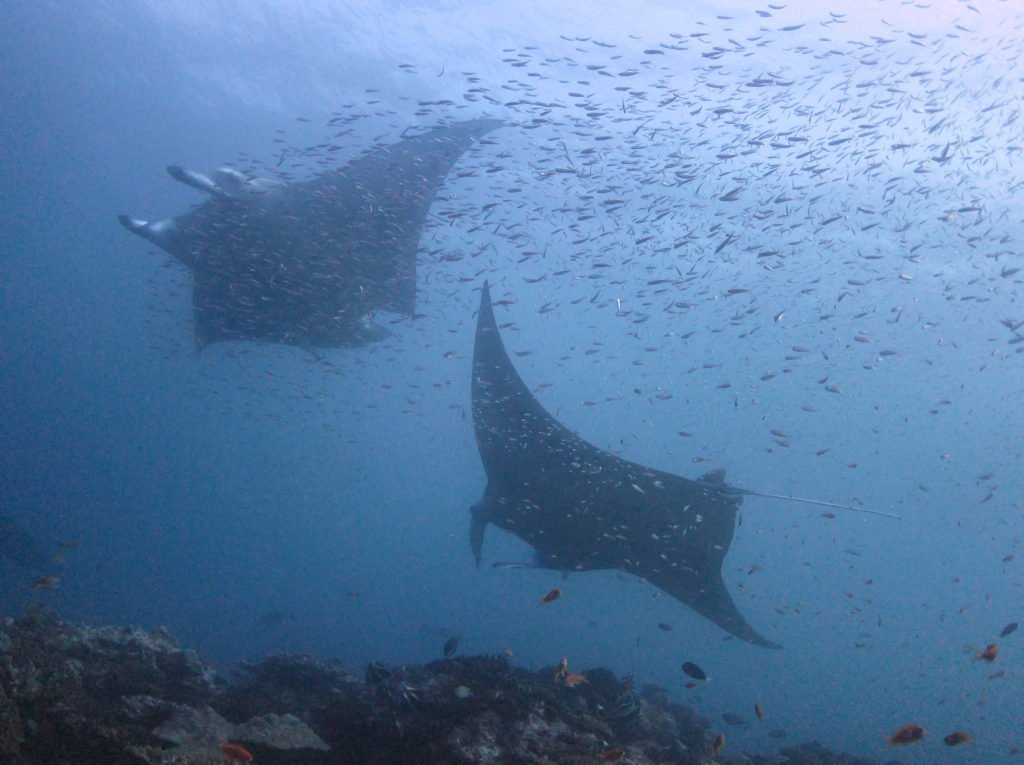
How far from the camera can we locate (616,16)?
61.1 ft

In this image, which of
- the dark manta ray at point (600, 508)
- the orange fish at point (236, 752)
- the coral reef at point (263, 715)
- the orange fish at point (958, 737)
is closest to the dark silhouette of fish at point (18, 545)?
the coral reef at point (263, 715)

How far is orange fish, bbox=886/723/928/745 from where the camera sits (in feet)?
18.4

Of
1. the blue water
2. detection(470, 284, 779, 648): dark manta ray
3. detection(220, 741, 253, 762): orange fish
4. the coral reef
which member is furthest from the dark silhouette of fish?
detection(220, 741, 253, 762): orange fish

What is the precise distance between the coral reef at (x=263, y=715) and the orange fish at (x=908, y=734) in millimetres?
1798

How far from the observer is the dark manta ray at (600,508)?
26.3 ft

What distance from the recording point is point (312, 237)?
10594 mm

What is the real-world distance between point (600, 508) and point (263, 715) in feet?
16.1

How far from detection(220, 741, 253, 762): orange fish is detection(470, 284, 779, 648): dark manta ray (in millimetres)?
5168

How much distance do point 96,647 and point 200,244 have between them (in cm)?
687

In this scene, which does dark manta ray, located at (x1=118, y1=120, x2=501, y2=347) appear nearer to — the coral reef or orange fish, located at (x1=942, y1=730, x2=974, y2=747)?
the coral reef

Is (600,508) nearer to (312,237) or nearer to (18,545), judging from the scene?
(312,237)

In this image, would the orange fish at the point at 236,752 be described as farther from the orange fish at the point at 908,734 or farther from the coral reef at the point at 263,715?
the orange fish at the point at 908,734

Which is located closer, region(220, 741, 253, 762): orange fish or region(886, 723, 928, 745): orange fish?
region(220, 741, 253, 762): orange fish

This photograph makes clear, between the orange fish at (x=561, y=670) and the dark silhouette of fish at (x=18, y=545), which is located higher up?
the orange fish at (x=561, y=670)
